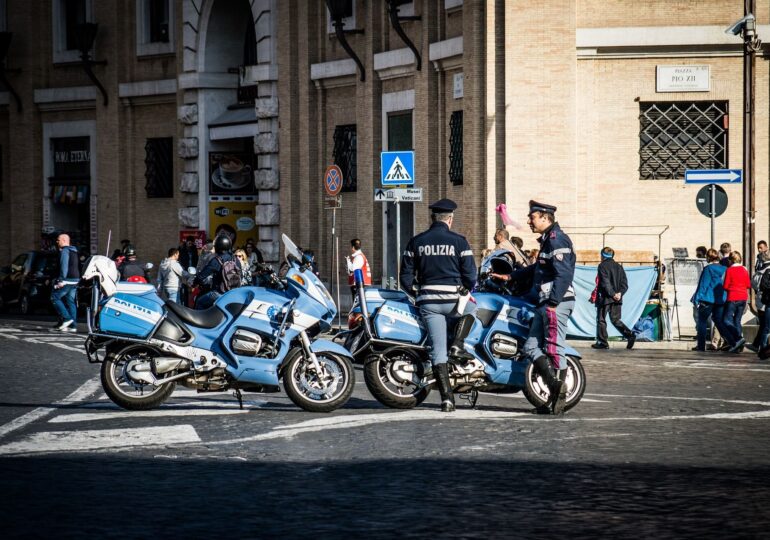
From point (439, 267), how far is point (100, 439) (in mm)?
3339

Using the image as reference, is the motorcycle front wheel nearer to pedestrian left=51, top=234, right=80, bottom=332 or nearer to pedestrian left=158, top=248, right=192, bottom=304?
pedestrian left=51, top=234, right=80, bottom=332

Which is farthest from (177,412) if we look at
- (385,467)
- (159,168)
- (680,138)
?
(159,168)

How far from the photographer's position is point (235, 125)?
119 ft

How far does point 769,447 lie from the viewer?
1028cm

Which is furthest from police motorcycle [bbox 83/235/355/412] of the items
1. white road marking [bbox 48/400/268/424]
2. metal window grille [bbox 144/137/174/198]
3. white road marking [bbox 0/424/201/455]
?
metal window grille [bbox 144/137/174/198]

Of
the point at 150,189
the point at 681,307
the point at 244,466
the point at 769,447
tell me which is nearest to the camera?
the point at 244,466

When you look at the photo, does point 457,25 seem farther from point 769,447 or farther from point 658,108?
point 769,447

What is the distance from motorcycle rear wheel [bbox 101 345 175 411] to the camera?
12219 millimetres

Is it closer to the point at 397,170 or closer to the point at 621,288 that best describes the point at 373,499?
the point at 621,288

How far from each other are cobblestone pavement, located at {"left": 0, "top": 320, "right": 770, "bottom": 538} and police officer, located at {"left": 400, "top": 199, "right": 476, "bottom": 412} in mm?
486

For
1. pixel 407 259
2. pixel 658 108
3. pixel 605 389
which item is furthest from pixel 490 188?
pixel 407 259

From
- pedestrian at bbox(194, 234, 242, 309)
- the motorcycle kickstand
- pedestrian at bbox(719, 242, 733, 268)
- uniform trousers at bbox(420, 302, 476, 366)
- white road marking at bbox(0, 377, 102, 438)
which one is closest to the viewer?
white road marking at bbox(0, 377, 102, 438)

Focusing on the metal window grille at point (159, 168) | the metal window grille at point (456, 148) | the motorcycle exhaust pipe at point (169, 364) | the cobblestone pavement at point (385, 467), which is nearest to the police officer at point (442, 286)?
the cobblestone pavement at point (385, 467)

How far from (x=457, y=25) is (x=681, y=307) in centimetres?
714
